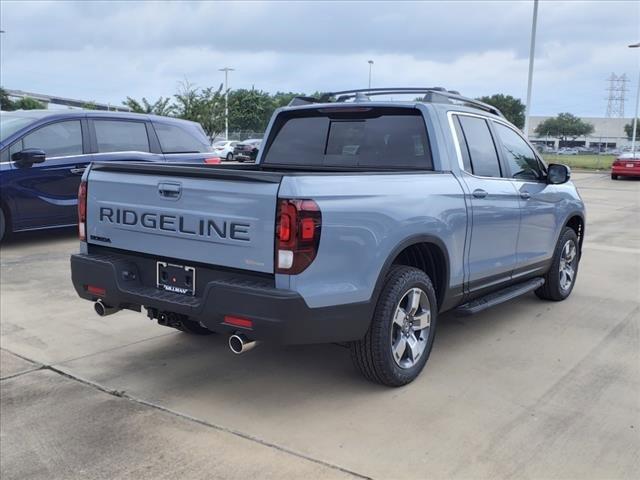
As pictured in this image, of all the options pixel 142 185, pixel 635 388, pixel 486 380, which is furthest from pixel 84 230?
pixel 635 388

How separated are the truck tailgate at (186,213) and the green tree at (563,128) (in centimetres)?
10993

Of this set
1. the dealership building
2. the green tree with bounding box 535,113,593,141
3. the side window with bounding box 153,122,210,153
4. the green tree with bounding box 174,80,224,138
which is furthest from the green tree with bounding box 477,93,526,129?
the side window with bounding box 153,122,210,153

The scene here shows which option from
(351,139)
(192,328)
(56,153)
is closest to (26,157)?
(56,153)

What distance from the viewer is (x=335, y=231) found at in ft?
11.0

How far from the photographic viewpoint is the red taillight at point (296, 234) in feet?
10.5

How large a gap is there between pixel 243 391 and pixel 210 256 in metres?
1.03

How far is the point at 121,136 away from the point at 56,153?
1.17 metres

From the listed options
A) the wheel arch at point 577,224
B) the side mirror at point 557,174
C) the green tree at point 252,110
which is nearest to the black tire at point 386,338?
the side mirror at point 557,174

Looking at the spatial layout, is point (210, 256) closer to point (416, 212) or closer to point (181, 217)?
point (181, 217)

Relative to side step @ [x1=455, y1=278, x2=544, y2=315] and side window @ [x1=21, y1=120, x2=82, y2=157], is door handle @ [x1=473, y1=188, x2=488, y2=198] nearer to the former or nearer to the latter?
side step @ [x1=455, y1=278, x2=544, y2=315]

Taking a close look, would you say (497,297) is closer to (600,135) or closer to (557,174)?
Result: (557,174)

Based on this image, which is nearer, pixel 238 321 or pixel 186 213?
pixel 238 321

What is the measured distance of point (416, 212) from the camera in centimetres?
390

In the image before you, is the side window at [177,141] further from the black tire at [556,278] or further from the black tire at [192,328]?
the black tire at [556,278]
